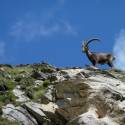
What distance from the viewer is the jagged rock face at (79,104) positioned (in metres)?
24.8

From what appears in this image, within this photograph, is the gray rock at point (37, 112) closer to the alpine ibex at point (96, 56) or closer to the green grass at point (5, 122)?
the green grass at point (5, 122)

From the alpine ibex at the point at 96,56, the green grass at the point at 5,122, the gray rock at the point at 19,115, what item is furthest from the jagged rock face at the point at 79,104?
the alpine ibex at the point at 96,56

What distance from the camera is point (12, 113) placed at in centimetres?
2752

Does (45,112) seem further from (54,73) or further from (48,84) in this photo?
(54,73)

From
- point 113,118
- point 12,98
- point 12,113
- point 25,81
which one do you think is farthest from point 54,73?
point 113,118

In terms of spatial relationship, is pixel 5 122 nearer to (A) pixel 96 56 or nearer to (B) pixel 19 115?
(B) pixel 19 115

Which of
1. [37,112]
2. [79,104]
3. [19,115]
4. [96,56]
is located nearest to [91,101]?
[79,104]

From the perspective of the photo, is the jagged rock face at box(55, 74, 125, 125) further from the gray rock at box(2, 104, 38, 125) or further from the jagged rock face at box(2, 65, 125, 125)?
the gray rock at box(2, 104, 38, 125)

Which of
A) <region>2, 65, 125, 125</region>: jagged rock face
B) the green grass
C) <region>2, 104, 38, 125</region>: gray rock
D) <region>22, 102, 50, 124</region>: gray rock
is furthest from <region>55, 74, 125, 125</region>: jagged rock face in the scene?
the green grass

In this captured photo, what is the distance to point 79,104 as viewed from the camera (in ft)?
86.2

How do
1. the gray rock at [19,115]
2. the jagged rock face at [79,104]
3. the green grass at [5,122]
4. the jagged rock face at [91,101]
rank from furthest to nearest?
the gray rock at [19,115], the green grass at [5,122], the jagged rock face at [79,104], the jagged rock face at [91,101]

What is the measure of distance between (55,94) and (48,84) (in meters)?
4.47

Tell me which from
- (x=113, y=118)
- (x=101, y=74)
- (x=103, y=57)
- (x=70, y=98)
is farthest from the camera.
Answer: (x=103, y=57)

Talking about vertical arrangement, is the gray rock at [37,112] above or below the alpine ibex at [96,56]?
below
